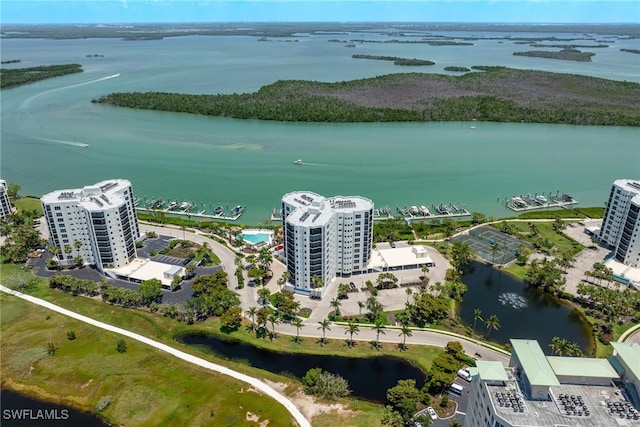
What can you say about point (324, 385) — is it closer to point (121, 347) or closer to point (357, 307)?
point (357, 307)

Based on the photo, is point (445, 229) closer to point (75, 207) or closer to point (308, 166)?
point (308, 166)

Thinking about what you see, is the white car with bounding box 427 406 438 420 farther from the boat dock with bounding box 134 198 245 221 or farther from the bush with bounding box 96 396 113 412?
the boat dock with bounding box 134 198 245 221

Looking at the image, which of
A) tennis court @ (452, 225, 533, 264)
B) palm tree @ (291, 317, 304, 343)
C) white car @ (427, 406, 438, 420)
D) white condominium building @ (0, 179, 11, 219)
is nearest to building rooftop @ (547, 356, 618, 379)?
white car @ (427, 406, 438, 420)

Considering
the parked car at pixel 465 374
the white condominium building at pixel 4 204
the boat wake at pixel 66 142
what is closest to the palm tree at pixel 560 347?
the parked car at pixel 465 374

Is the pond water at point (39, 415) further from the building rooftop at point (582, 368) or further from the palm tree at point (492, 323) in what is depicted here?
the palm tree at point (492, 323)

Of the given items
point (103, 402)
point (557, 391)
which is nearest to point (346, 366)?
point (557, 391)

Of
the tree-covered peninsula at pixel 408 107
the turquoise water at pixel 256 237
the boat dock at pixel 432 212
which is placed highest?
the tree-covered peninsula at pixel 408 107
